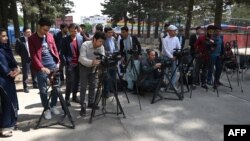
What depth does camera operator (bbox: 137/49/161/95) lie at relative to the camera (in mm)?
9430

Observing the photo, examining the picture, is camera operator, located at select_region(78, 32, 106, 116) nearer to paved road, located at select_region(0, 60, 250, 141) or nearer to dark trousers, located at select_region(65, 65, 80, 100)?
paved road, located at select_region(0, 60, 250, 141)

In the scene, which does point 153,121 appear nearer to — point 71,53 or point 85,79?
point 85,79

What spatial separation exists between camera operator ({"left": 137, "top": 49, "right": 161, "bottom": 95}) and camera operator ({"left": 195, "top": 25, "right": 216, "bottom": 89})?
65.8 inches

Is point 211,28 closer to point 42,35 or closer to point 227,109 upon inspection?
point 227,109

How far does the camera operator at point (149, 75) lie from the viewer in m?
9.43

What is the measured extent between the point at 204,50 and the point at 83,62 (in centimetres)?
455

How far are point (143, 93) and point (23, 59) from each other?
3.65 meters

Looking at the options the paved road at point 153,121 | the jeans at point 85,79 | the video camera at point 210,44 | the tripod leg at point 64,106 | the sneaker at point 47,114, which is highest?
the video camera at point 210,44

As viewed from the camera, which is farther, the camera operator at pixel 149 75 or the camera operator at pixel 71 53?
the camera operator at pixel 149 75

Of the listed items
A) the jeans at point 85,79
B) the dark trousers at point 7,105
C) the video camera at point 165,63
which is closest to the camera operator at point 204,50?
the video camera at point 165,63

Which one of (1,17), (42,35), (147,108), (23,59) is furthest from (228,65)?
(1,17)

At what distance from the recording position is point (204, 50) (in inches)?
412

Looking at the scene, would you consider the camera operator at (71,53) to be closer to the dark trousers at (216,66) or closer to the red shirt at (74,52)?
the red shirt at (74,52)

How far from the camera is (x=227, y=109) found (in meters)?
8.16
